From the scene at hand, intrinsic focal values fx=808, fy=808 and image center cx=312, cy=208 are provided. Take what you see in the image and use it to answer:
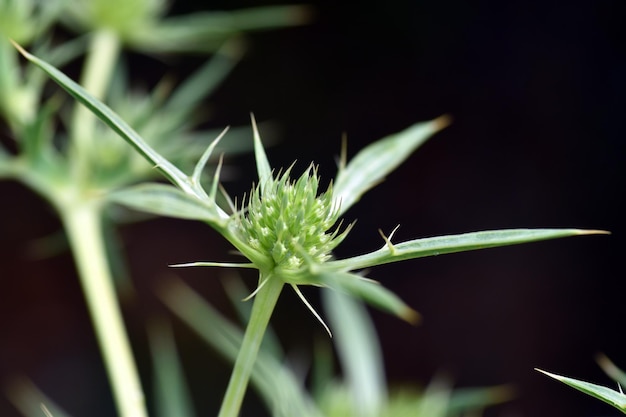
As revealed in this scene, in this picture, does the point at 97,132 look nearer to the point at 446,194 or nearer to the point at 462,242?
the point at 462,242

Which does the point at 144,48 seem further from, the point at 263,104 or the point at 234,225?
the point at 263,104

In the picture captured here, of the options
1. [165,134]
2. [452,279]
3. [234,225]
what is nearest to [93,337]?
[452,279]

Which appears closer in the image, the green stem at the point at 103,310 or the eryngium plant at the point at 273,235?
the eryngium plant at the point at 273,235

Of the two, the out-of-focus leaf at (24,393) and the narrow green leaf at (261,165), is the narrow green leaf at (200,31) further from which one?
the out-of-focus leaf at (24,393)

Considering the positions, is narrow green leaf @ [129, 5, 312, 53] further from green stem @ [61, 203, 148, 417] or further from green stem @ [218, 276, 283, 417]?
green stem @ [218, 276, 283, 417]

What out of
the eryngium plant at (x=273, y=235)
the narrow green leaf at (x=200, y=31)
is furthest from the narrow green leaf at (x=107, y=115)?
the narrow green leaf at (x=200, y=31)

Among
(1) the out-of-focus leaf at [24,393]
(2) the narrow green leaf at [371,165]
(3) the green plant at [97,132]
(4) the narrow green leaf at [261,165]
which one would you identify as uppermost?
(1) the out-of-focus leaf at [24,393]

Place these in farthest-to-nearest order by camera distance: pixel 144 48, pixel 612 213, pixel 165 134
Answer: pixel 612 213 → pixel 144 48 → pixel 165 134
